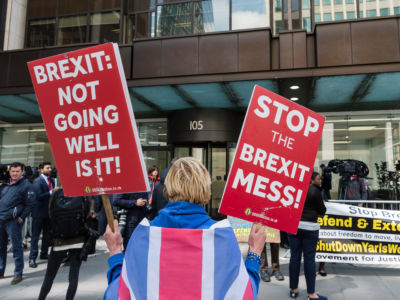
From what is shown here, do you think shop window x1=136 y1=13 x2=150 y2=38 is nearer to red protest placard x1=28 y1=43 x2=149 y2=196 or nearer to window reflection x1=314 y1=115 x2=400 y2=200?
window reflection x1=314 y1=115 x2=400 y2=200

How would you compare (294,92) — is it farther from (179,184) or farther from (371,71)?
(179,184)

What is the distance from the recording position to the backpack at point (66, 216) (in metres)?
3.80

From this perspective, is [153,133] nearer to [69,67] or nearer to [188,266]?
[69,67]


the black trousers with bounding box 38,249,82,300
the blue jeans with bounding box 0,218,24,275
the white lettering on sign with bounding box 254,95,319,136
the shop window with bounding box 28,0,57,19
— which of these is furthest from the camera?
the shop window with bounding box 28,0,57,19

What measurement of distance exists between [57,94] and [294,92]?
862 cm

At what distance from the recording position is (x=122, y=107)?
211 cm

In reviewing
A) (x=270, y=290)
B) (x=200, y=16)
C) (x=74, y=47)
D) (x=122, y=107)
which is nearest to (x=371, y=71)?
(x=200, y=16)

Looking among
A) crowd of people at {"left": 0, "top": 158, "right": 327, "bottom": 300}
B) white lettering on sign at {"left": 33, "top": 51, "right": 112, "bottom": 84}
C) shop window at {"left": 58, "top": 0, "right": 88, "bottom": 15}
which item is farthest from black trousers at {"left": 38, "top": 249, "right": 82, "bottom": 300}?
shop window at {"left": 58, "top": 0, "right": 88, "bottom": 15}

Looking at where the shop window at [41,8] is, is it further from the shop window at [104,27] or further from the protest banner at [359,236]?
the protest banner at [359,236]

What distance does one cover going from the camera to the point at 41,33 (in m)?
12.5

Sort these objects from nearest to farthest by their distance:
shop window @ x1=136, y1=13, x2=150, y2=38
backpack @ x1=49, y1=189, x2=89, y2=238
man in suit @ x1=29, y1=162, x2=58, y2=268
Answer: backpack @ x1=49, y1=189, x2=89, y2=238
man in suit @ x1=29, y1=162, x2=58, y2=268
shop window @ x1=136, y1=13, x2=150, y2=38

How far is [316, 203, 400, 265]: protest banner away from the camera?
5.62 m

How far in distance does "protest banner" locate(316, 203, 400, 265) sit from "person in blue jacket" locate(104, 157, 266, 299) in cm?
457

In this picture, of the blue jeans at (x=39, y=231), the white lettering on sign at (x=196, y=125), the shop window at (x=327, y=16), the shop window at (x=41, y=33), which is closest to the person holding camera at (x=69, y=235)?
the blue jeans at (x=39, y=231)
